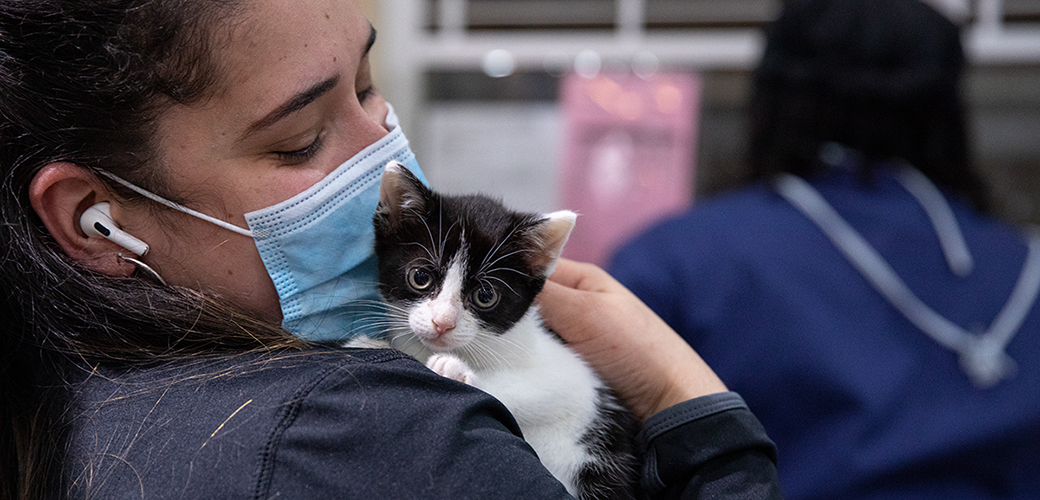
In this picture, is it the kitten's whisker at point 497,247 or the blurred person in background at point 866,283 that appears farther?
the blurred person in background at point 866,283

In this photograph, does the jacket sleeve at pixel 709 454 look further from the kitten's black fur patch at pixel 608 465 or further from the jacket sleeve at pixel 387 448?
the jacket sleeve at pixel 387 448

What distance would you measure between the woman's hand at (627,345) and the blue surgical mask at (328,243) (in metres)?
0.31

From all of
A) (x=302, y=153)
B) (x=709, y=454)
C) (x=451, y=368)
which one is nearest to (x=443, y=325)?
(x=451, y=368)

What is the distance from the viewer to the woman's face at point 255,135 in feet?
3.17

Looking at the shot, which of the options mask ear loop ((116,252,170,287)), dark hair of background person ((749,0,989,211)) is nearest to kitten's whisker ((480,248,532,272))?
mask ear loop ((116,252,170,287))

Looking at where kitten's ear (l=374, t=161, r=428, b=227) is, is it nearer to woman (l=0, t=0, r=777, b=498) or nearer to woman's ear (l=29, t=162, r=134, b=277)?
woman (l=0, t=0, r=777, b=498)

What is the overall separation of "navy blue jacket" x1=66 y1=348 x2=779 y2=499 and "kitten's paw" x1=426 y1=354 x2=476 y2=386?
→ 0.09 meters

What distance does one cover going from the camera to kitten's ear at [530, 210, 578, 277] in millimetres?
1100

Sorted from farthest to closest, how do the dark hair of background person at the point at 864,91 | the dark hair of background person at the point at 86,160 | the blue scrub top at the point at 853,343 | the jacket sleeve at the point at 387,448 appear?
the dark hair of background person at the point at 864,91, the blue scrub top at the point at 853,343, the dark hair of background person at the point at 86,160, the jacket sleeve at the point at 387,448

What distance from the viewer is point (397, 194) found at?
1.10 m

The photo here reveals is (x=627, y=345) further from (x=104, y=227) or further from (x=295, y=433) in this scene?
(x=104, y=227)

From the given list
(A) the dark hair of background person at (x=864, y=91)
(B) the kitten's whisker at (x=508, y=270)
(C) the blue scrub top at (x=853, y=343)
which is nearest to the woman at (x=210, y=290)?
(B) the kitten's whisker at (x=508, y=270)

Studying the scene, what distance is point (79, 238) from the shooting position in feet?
3.25

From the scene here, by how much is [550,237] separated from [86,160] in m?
0.64
